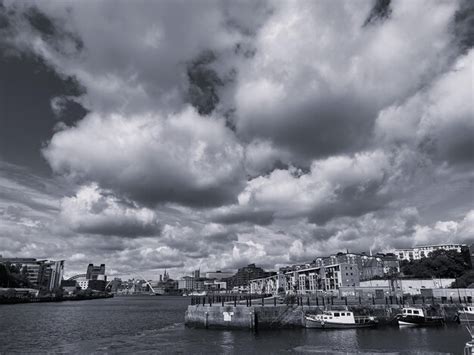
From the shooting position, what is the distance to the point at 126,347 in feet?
150

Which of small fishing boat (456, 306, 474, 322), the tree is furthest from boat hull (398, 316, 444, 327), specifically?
the tree

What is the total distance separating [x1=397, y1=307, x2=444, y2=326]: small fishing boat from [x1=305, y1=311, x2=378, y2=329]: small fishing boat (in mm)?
5784

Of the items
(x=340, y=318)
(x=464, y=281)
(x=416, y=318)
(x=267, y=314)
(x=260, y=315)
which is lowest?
(x=416, y=318)

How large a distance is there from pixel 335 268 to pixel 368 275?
18.0 m

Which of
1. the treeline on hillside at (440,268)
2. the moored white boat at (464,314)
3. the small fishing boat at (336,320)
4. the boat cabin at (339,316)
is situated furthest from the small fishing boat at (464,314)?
the treeline on hillside at (440,268)

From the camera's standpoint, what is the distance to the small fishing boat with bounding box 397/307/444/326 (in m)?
59.6

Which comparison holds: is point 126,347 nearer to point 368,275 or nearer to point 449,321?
point 449,321

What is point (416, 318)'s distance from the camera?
59625 millimetres

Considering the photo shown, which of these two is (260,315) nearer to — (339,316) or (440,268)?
(339,316)

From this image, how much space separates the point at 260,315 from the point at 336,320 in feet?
39.8

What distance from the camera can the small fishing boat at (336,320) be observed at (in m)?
57.0

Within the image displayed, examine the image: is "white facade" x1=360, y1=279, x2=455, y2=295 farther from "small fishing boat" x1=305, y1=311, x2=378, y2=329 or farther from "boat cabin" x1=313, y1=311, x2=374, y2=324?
"boat cabin" x1=313, y1=311, x2=374, y2=324

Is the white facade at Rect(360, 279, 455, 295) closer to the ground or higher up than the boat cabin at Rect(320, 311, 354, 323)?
higher up

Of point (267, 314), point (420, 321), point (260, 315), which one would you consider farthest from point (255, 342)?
point (420, 321)
